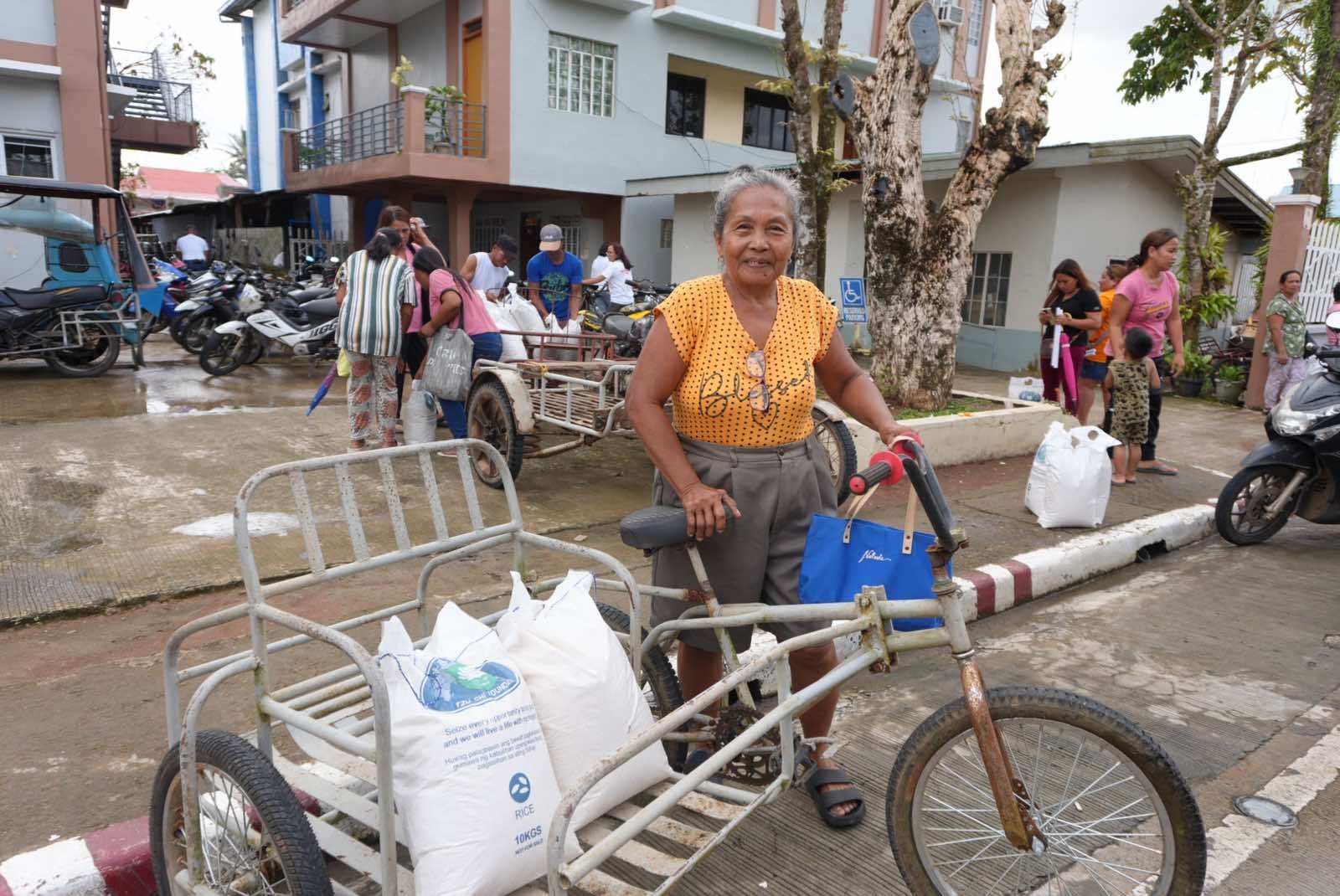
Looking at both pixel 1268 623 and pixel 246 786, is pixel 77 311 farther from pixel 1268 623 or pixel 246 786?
pixel 1268 623

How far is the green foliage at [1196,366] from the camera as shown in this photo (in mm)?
11477

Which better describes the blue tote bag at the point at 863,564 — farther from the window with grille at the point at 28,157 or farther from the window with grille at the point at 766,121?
the window with grille at the point at 766,121

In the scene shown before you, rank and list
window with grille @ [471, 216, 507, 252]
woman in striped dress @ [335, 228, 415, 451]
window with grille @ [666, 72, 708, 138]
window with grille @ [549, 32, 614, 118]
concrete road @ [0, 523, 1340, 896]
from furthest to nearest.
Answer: window with grille @ [471, 216, 507, 252] → window with grille @ [666, 72, 708, 138] → window with grille @ [549, 32, 614, 118] → woman in striped dress @ [335, 228, 415, 451] → concrete road @ [0, 523, 1340, 896]

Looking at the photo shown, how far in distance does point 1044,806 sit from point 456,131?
14767 mm

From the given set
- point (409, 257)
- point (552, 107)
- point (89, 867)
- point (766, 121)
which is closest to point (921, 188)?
point (409, 257)

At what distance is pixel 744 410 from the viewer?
94.0 inches

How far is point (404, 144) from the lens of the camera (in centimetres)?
1429

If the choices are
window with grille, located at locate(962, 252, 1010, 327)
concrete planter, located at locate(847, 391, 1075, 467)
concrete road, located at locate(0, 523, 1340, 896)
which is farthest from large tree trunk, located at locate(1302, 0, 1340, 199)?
concrete road, located at locate(0, 523, 1340, 896)

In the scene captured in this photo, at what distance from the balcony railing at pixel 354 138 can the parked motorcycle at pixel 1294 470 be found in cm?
1300

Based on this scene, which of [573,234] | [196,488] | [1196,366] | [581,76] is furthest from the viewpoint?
[573,234]

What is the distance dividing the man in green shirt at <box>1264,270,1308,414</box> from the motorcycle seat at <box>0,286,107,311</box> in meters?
12.4

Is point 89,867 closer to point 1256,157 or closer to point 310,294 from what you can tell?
point 310,294

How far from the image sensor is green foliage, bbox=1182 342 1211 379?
37.7ft

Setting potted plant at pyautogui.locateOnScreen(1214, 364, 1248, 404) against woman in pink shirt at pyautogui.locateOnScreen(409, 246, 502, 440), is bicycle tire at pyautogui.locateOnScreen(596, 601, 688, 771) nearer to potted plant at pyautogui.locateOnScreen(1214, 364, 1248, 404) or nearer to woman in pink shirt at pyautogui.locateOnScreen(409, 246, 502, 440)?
woman in pink shirt at pyautogui.locateOnScreen(409, 246, 502, 440)
